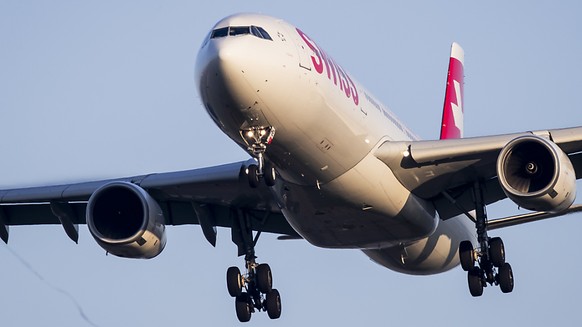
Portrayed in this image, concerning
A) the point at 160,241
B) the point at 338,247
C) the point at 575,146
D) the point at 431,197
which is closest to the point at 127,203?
the point at 160,241

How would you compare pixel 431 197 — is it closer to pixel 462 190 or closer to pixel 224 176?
pixel 462 190

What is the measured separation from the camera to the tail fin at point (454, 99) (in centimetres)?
4369

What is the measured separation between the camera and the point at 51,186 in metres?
34.0

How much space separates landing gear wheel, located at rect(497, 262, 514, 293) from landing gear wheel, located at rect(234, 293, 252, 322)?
617 centimetres

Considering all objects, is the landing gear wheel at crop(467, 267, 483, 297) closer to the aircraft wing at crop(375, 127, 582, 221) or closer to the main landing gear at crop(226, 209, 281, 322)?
the aircraft wing at crop(375, 127, 582, 221)

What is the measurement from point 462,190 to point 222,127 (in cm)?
771

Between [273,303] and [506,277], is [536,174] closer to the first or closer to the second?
[506,277]

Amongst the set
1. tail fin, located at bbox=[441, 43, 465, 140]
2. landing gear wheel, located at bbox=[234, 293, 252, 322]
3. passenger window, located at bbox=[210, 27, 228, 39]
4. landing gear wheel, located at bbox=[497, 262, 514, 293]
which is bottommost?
landing gear wheel, located at bbox=[497, 262, 514, 293]

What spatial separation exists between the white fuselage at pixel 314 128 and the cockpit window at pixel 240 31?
0.08 feet

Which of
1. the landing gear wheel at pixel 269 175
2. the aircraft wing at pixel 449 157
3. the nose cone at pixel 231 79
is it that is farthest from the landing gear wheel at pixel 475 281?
the nose cone at pixel 231 79

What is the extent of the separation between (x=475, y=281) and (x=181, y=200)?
7443 mm

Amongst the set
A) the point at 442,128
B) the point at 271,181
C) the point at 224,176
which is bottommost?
the point at 271,181

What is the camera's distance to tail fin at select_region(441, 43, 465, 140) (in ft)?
143

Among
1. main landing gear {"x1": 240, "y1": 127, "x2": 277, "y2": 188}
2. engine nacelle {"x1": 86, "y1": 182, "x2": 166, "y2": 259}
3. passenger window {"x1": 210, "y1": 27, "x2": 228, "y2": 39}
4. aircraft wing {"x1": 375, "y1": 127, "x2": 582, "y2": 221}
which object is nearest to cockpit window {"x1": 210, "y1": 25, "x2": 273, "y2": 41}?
passenger window {"x1": 210, "y1": 27, "x2": 228, "y2": 39}
